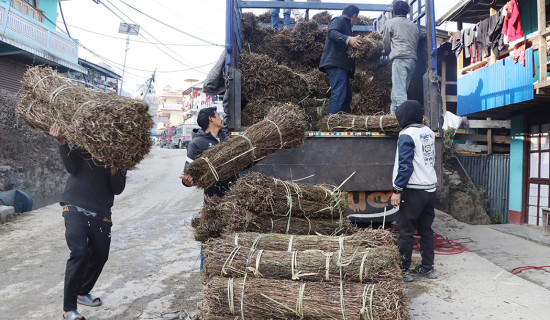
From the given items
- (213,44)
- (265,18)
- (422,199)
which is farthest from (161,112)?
(422,199)

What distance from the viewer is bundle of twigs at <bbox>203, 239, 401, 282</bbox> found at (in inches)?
107

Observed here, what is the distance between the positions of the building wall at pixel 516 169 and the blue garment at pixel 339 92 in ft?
22.8

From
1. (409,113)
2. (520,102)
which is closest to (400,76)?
(409,113)

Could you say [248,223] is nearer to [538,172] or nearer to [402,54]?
→ [402,54]

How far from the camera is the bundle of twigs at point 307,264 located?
2.71 metres

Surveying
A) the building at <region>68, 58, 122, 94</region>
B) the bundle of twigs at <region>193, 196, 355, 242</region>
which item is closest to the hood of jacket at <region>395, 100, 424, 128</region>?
the bundle of twigs at <region>193, 196, 355, 242</region>

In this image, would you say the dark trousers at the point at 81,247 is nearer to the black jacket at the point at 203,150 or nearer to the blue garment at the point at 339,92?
the black jacket at the point at 203,150

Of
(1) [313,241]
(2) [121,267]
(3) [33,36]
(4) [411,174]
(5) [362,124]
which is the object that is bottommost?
(2) [121,267]

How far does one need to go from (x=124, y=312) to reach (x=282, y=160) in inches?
81.6

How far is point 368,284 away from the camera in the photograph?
104 inches

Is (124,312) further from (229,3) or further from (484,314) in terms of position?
(229,3)

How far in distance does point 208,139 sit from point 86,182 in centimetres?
113

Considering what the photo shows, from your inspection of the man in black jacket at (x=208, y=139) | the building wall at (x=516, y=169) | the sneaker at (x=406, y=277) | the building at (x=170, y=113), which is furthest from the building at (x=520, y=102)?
the building at (x=170, y=113)

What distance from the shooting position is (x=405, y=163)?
3.90m
